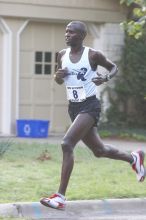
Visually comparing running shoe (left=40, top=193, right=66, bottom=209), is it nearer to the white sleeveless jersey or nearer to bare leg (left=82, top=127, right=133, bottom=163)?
bare leg (left=82, top=127, right=133, bottom=163)

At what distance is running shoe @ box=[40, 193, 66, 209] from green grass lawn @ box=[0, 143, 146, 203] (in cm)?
54

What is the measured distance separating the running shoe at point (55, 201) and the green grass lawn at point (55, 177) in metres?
0.54

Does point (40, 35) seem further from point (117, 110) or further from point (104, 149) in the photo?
point (104, 149)

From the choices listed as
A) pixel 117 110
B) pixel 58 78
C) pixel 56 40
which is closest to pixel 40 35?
pixel 56 40

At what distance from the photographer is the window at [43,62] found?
1498 centimetres

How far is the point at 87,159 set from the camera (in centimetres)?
1053

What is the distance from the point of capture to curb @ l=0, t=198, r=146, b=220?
6973 mm

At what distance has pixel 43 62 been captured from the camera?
15.1 metres

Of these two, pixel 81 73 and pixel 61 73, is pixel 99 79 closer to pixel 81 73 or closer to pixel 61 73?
pixel 81 73

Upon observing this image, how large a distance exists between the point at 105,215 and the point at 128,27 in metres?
2.92

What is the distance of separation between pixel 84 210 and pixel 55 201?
0.55 metres

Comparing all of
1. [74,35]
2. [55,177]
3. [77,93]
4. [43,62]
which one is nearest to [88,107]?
[77,93]

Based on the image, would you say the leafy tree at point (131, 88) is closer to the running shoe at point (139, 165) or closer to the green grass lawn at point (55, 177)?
the green grass lawn at point (55, 177)

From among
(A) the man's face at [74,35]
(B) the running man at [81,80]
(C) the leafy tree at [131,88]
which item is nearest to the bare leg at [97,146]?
(B) the running man at [81,80]
